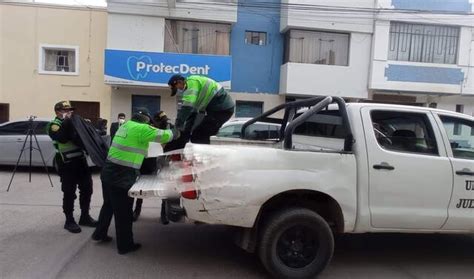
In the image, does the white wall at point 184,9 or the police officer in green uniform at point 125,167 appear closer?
the police officer in green uniform at point 125,167

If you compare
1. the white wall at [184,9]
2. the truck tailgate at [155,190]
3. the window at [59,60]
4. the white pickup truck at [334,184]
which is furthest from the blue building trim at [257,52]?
the truck tailgate at [155,190]

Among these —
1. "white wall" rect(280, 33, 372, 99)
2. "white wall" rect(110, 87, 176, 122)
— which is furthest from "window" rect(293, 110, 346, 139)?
"white wall" rect(110, 87, 176, 122)

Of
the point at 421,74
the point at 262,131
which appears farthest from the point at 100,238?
the point at 421,74

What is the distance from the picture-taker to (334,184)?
14.1ft

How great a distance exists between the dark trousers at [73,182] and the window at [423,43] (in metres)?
16.5

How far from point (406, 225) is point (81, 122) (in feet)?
14.2

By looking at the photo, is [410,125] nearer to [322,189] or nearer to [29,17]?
[322,189]

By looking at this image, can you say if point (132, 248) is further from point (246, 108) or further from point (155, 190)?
point (246, 108)

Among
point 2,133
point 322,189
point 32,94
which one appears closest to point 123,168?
point 322,189

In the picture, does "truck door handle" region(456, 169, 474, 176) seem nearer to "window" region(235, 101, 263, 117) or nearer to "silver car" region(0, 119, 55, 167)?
"silver car" region(0, 119, 55, 167)

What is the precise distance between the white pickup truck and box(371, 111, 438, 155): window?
11 millimetres

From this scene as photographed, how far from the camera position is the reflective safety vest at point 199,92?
5258 millimetres

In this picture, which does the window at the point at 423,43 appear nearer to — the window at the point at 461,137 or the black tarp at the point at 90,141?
the window at the point at 461,137

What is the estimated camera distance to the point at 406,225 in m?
4.53
